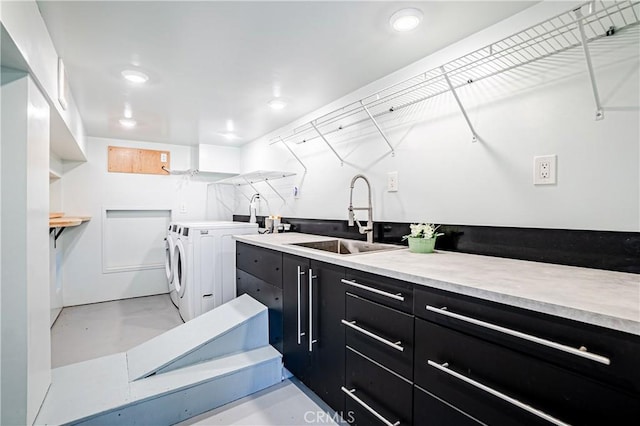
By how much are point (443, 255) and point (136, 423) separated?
1.84m

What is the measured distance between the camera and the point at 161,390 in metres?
1.57

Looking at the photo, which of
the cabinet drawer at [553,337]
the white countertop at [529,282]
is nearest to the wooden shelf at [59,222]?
the white countertop at [529,282]

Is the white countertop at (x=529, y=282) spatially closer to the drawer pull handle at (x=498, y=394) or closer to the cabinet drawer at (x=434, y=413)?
the drawer pull handle at (x=498, y=394)

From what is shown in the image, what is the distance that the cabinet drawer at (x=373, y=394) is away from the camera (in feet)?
3.76

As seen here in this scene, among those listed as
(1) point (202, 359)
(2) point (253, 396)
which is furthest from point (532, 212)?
(1) point (202, 359)

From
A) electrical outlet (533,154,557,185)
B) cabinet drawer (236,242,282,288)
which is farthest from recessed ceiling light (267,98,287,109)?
electrical outlet (533,154,557,185)

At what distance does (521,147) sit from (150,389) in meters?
2.30

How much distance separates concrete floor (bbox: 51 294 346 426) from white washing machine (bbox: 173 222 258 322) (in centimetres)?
40

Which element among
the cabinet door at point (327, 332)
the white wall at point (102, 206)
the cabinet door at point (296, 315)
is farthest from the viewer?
the white wall at point (102, 206)

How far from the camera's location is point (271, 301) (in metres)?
2.13

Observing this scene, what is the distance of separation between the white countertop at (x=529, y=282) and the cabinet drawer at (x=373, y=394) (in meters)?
0.44

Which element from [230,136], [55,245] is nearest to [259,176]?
[230,136]

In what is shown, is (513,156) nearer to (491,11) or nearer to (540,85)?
(540,85)

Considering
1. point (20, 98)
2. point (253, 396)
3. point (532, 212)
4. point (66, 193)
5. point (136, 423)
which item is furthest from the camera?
point (66, 193)
